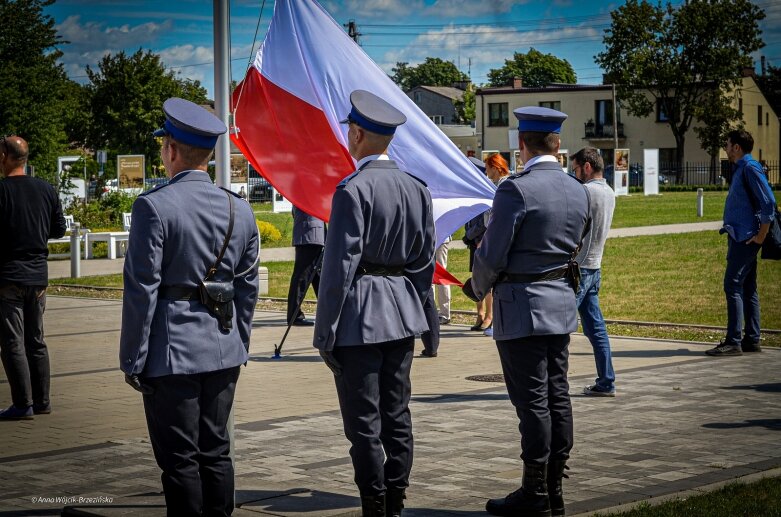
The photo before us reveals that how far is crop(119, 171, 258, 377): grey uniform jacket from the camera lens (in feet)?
15.6

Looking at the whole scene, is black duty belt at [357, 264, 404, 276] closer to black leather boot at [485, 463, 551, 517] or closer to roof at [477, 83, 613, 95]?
black leather boot at [485, 463, 551, 517]

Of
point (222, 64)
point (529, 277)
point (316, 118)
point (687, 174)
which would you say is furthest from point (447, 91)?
point (529, 277)

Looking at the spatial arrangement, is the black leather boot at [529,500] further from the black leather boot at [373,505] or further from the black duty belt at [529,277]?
the black duty belt at [529,277]

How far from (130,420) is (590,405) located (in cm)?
350

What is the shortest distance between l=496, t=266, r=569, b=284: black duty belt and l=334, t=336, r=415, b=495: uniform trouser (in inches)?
31.0

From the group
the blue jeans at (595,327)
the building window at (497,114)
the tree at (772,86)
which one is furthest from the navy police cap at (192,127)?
the tree at (772,86)

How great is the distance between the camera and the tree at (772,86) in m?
115

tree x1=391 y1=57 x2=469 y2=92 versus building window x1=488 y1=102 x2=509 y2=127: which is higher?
tree x1=391 y1=57 x2=469 y2=92

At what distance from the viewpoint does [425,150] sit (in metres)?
8.52

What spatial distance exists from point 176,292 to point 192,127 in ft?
2.36

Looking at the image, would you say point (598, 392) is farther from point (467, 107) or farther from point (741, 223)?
point (467, 107)

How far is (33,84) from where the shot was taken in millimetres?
51562

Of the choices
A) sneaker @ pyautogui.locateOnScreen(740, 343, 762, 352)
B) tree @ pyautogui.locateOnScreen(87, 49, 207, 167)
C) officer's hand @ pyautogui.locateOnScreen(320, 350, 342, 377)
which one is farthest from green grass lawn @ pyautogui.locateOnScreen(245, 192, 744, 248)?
tree @ pyautogui.locateOnScreen(87, 49, 207, 167)

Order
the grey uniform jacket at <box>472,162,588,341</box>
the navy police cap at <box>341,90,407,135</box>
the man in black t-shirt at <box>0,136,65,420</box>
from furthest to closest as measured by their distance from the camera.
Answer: the man in black t-shirt at <box>0,136,65,420</box> → the grey uniform jacket at <box>472,162,588,341</box> → the navy police cap at <box>341,90,407,135</box>
